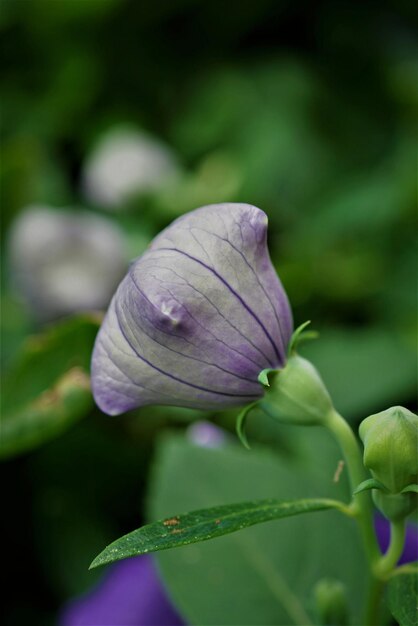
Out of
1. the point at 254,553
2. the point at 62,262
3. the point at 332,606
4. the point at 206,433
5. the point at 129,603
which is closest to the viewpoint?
the point at 332,606

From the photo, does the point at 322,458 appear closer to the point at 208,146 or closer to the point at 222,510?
the point at 222,510

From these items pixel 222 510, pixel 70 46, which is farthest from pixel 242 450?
pixel 70 46

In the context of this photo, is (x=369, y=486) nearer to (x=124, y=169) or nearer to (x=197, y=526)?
(x=197, y=526)

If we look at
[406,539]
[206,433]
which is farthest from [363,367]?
[406,539]

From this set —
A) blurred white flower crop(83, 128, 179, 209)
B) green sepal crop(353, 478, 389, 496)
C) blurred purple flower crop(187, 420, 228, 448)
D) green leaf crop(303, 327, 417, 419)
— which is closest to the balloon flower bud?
green sepal crop(353, 478, 389, 496)

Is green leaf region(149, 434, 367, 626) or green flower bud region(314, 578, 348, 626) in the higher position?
green flower bud region(314, 578, 348, 626)

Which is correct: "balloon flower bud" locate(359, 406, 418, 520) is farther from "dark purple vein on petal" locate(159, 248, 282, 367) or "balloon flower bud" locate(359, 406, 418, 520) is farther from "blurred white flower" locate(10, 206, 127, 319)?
"blurred white flower" locate(10, 206, 127, 319)
